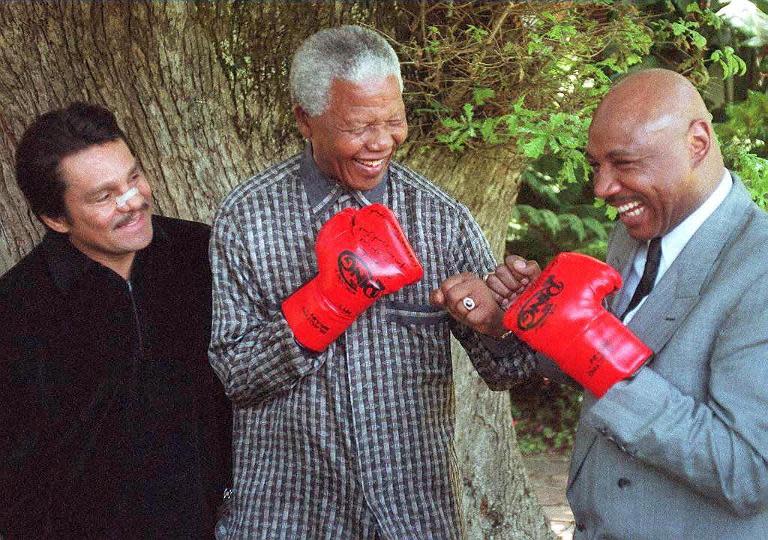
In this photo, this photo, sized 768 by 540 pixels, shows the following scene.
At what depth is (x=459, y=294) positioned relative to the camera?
2.56 m

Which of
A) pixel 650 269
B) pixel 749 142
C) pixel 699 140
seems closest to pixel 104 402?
pixel 650 269

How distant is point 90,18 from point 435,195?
1.61m

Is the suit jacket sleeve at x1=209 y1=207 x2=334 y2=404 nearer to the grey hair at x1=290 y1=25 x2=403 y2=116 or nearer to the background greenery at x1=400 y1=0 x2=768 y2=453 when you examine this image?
the grey hair at x1=290 y1=25 x2=403 y2=116

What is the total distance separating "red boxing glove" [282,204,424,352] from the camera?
8.27 feet

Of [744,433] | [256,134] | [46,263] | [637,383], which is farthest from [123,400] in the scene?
[744,433]

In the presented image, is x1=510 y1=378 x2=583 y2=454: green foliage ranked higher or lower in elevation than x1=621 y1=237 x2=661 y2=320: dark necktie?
lower

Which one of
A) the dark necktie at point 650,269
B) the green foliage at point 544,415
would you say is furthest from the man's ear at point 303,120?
the green foliage at point 544,415

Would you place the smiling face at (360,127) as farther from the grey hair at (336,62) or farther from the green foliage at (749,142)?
the green foliage at (749,142)

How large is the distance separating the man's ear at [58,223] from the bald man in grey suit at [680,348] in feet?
5.39

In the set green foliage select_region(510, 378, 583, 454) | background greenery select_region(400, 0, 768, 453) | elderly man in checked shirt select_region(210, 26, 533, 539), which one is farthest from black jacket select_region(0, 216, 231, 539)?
green foliage select_region(510, 378, 583, 454)

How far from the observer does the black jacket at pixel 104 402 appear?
9.36 ft

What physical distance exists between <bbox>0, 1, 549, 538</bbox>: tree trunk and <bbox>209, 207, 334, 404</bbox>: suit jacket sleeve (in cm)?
108

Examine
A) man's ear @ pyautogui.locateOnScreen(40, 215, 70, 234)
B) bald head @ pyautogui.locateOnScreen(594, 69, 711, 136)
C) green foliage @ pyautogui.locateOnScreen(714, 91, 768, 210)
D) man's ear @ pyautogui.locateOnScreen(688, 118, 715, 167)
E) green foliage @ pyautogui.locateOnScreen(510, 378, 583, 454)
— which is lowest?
green foliage @ pyautogui.locateOnScreen(510, 378, 583, 454)

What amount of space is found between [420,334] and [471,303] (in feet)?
0.96
